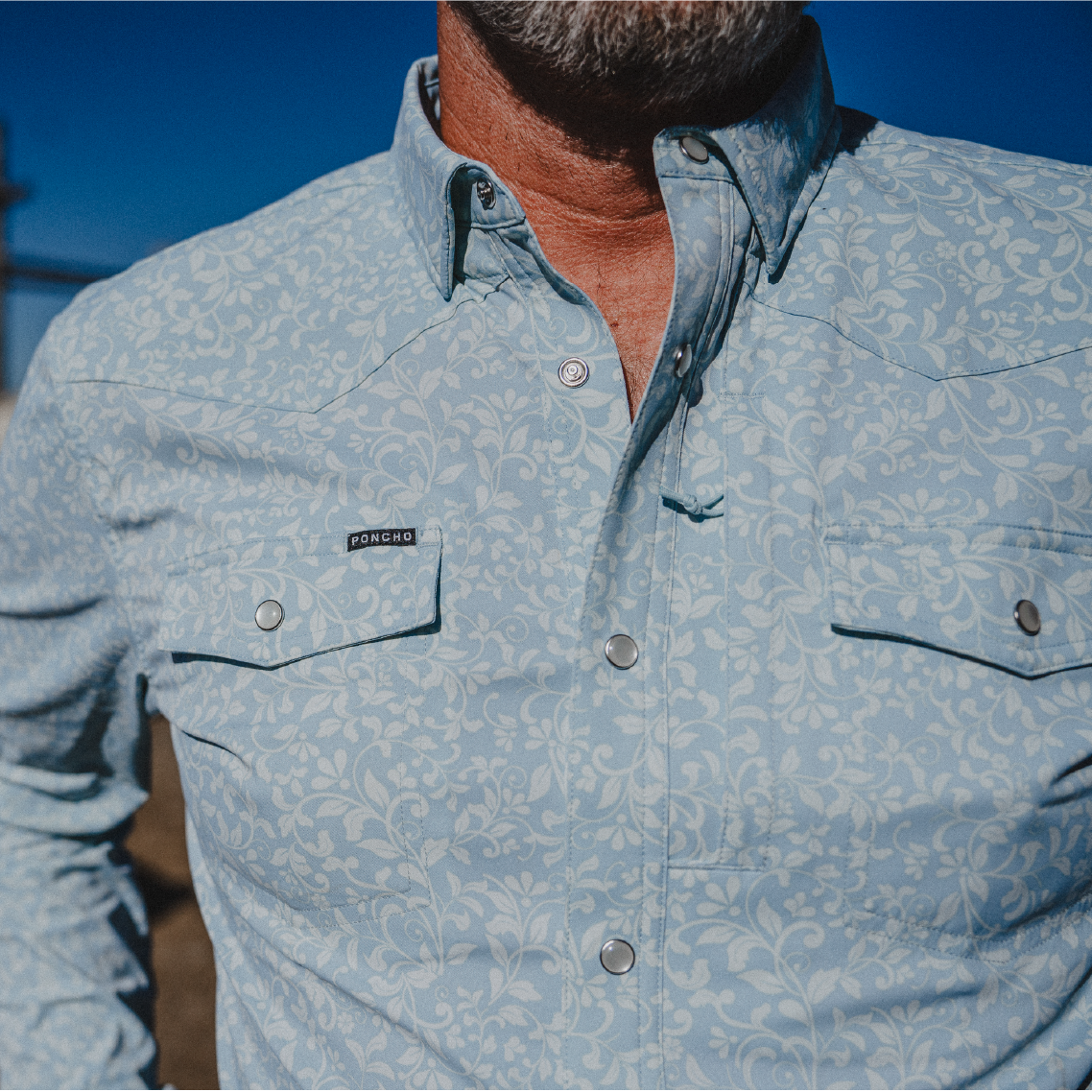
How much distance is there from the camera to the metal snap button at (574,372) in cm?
76

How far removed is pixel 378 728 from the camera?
0.75 metres

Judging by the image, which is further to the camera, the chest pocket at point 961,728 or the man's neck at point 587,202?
the man's neck at point 587,202

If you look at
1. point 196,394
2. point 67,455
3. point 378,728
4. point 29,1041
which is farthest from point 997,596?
point 29,1041

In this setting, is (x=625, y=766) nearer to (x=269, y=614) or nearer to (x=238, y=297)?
(x=269, y=614)

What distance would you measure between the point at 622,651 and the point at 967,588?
0.31 metres

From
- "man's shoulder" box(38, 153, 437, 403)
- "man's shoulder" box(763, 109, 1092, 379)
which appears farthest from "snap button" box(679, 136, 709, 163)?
"man's shoulder" box(38, 153, 437, 403)

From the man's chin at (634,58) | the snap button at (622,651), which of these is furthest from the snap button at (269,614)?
the man's chin at (634,58)

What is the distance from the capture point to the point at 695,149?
76 centimetres

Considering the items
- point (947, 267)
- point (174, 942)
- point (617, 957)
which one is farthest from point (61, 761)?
point (174, 942)

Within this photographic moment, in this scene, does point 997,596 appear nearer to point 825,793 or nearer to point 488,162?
point 825,793

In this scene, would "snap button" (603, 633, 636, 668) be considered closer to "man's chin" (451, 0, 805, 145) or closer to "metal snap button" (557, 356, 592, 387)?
"metal snap button" (557, 356, 592, 387)

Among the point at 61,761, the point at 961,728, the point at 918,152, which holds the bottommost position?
the point at 61,761

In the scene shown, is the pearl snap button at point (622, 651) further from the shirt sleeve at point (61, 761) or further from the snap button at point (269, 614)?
the shirt sleeve at point (61, 761)

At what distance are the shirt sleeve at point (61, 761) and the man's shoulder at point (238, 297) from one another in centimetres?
6
